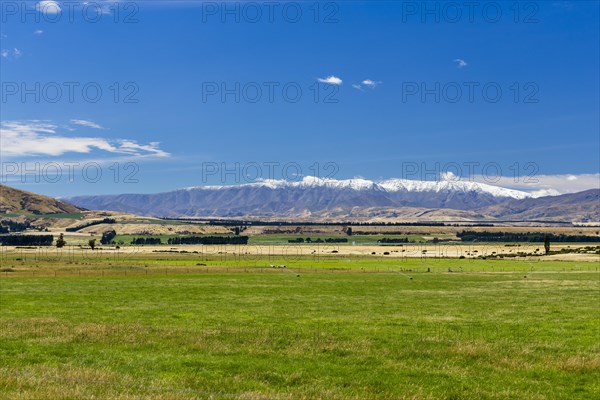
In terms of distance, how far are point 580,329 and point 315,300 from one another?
83.2ft

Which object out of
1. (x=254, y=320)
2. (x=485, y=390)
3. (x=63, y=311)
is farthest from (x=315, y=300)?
(x=485, y=390)

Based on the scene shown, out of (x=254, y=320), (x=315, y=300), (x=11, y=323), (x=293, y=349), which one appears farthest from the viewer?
(x=315, y=300)

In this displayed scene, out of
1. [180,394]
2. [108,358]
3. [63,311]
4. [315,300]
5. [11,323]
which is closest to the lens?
[180,394]

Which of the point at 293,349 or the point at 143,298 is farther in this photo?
the point at 143,298

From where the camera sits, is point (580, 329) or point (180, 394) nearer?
point (180, 394)

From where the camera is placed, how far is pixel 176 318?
37844 mm

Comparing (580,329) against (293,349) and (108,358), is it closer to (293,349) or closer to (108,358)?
(293,349)

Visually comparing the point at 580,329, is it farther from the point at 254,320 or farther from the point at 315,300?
the point at 315,300

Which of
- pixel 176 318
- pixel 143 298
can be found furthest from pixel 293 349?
pixel 143 298

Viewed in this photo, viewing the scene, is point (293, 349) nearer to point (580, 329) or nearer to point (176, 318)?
point (176, 318)

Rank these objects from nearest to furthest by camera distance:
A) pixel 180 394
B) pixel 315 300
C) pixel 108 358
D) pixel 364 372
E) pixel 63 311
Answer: pixel 180 394 < pixel 364 372 < pixel 108 358 < pixel 63 311 < pixel 315 300

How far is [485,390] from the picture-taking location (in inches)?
743

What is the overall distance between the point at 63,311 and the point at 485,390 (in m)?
33.5

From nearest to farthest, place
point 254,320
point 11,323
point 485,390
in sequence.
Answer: point 485,390 → point 11,323 → point 254,320
